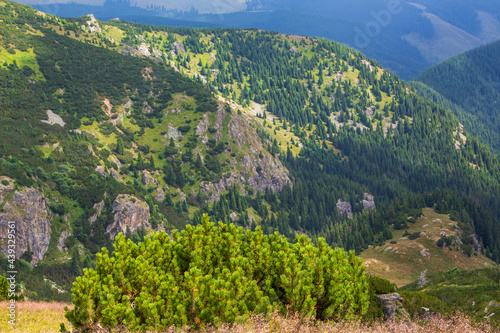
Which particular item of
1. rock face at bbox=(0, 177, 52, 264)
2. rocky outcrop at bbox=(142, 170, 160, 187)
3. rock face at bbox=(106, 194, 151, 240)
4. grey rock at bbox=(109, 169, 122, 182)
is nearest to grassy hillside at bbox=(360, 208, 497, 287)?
rock face at bbox=(106, 194, 151, 240)

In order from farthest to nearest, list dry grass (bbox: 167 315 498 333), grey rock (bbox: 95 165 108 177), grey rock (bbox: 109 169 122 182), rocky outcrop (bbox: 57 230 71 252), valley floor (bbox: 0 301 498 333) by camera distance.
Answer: grey rock (bbox: 109 169 122 182) < grey rock (bbox: 95 165 108 177) < rocky outcrop (bbox: 57 230 71 252) < valley floor (bbox: 0 301 498 333) < dry grass (bbox: 167 315 498 333)

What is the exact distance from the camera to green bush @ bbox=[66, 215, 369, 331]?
2552 cm

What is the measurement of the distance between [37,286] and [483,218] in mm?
188248

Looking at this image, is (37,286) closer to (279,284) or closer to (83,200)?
(83,200)

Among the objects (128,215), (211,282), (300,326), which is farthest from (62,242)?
(300,326)

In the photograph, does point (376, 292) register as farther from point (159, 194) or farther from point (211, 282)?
point (159, 194)

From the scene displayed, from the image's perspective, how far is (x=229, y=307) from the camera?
Result: 25.7 m

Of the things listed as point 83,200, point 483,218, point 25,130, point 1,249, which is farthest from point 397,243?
point 25,130

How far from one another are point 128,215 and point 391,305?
13057 centimetres

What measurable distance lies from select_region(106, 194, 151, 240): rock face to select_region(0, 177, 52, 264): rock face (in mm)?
25532

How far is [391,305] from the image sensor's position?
37.6 meters

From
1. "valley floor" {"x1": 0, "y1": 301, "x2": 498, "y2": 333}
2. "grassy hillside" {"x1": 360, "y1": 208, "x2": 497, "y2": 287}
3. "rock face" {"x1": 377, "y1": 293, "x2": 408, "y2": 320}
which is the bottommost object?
"grassy hillside" {"x1": 360, "y1": 208, "x2": 497, "y2": 287}

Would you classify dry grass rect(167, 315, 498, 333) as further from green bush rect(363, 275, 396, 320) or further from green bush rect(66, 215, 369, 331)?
green bush rect(363, 275, 396, 320)

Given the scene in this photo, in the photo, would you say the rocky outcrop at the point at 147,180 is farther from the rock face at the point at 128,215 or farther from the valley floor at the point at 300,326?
the valley floor at the point at 300,326
